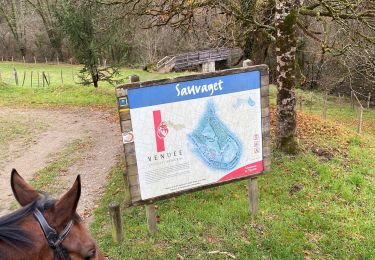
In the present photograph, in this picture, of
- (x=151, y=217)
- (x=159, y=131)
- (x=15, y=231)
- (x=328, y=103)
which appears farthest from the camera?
(x=328, y=103)

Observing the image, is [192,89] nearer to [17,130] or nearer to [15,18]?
[17,130]

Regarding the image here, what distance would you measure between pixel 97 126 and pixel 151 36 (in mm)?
21277

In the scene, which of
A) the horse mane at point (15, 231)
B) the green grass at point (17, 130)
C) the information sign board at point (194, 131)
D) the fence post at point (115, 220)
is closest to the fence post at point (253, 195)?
the information sign board at point (194, 131)

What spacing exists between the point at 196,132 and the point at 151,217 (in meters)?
1.52

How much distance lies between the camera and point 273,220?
21.2ft

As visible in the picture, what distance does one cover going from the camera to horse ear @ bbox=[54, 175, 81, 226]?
2.23 metres

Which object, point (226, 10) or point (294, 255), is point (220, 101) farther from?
point (226, 10)

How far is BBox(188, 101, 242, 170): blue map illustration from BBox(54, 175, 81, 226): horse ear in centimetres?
361

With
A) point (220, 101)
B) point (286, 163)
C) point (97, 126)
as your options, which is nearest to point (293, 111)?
point (286, 163)

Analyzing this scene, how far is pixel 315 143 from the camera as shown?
984 cm

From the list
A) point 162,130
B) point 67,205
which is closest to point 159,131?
point 162,130

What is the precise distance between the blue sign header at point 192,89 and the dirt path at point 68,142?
3094mm

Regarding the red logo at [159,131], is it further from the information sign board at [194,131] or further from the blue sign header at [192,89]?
the blue sign header at [192,89]

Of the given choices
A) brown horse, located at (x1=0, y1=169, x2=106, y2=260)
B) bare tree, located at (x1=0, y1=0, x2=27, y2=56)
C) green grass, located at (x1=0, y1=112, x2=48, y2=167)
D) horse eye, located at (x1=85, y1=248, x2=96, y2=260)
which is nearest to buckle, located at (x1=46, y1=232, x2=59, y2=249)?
brown horse, located at (x1=0, y1=169, x2=106, y2=260)
